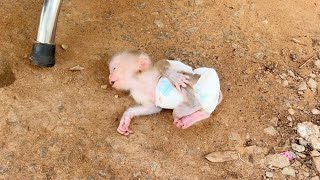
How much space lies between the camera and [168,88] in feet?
5.60

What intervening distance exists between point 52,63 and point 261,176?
2.28 feet

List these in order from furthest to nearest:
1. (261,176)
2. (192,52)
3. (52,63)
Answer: (192,52)
(52,63)
(261,176)

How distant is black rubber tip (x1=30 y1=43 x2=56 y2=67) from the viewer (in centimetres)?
175

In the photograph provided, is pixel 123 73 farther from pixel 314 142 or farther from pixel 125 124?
pixel 314 142

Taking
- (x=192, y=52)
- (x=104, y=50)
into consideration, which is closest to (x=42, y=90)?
(x=104, y=50)

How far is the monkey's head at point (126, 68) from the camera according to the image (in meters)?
1.77

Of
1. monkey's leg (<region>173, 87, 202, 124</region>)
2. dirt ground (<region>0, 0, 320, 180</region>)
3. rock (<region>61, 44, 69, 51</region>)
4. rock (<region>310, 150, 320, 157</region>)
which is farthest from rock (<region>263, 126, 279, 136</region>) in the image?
rock (<region>61, 44, 69, 51</region>)

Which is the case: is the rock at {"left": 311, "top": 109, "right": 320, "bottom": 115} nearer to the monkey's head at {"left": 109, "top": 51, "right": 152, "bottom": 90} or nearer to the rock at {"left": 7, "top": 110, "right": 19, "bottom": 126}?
the monkey's head at {"left": 109, "top": 51, "right": 152, "bottom": 90}

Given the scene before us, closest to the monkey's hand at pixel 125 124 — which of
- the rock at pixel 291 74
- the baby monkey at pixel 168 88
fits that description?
the baby monkey at pixel 168 88

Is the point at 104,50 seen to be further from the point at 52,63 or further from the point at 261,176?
the point at 261,176

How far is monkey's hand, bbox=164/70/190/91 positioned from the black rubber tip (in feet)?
1.16

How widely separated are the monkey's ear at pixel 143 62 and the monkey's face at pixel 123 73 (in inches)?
0.6

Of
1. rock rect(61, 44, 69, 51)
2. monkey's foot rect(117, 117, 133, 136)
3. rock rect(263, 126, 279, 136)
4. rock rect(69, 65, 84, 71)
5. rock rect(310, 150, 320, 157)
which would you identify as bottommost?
rock rect(310, 150, 320, 157)

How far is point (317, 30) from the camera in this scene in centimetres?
204
